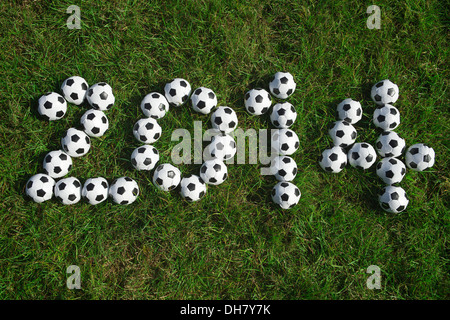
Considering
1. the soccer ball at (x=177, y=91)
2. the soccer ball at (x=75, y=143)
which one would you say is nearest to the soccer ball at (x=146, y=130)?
the soccer ball at (x=177, y=91)

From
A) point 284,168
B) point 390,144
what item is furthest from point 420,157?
point 284,168

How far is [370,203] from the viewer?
4.71m

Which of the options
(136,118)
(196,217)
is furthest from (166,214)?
(136,118)

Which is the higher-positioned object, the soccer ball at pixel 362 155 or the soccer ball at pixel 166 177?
the soccer ball at pixel 362 155

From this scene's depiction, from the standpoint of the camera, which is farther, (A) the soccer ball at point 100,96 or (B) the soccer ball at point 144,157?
(A) the soccer ball at point 100,96

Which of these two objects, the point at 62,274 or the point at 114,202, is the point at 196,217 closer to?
the point at 114,202

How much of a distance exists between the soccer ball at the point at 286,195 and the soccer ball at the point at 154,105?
2028mm

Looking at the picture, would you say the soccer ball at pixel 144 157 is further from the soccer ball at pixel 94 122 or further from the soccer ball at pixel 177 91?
the soccer ball at pixel 177 91

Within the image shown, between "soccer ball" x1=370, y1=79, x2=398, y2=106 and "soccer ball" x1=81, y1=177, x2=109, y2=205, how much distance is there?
4319 millimetres

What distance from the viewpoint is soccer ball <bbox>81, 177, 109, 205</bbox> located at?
432cm

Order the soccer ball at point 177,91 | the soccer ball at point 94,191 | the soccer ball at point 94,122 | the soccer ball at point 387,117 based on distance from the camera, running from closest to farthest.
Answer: the soccer ball at point 94,191, the soccer ball at point 94,122, the soccer ball at point 177,91, the soccer ball at point 387,117

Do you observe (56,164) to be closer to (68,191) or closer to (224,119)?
(68,191)

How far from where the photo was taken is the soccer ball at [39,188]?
4328 millimetres
